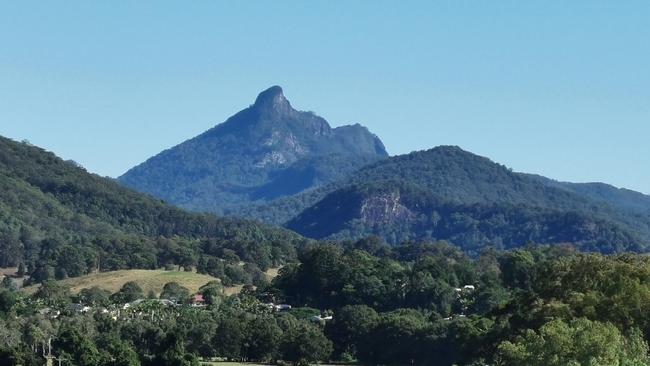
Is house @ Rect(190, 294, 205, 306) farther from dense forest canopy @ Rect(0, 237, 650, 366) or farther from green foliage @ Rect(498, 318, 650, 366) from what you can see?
green foliage @ Rect(498, 318, 650, 366)

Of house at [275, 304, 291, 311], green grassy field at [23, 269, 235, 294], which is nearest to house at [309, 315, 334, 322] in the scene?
house at [275, 304, 291, 311]

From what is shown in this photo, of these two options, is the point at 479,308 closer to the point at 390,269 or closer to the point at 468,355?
the point at 390,269

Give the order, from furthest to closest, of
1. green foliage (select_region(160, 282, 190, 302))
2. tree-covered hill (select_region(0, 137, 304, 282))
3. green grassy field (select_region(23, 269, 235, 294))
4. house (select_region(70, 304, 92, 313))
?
tree-covered hill (select_region(0, 137, 304, 282)), green grassy field (select_region(23, 269, 235, 294)), green foliage (select_region(160, 282, 190, 302)), house (select_region(70, 304, 92, 313))

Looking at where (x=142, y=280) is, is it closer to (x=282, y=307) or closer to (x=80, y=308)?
(x=282, y=307)

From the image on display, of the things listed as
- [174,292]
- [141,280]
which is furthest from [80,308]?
[141,280]

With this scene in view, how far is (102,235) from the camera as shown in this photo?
158875 millimetres

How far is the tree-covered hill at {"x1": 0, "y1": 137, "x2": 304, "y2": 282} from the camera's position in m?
133

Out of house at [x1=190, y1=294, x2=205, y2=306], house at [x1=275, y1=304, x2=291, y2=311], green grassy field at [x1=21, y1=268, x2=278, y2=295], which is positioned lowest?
house at [x1=275, y1=304, x2=291, y2=311]

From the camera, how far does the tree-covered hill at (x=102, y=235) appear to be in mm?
132750

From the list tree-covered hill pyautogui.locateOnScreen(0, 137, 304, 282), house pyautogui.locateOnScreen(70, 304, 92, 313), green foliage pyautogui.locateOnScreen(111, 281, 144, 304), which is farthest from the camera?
tree-covered hill pyautogui.locateOnScreen(0, 137, 304, 282)

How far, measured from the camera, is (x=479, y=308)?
91.6 m

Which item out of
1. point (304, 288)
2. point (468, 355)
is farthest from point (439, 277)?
point (468, 355)

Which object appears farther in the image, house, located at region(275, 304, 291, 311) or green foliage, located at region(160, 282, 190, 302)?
green foliage, located at region(160, 282, 190, 302)

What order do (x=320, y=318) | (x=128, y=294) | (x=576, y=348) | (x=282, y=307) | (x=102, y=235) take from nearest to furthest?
1. (x=576, y=348)
2. (x=320, y=318)
3. (x=282, y=307)
4. (x=128, y=294)
5. (x=102, y=235)
